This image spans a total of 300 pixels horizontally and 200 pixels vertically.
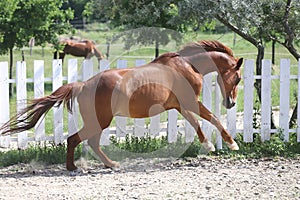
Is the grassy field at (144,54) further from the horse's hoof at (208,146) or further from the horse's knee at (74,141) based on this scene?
the horse's hoof at (208,146)

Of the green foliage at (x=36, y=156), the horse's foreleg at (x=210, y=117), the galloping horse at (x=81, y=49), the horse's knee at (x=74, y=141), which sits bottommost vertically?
the green foliage at (x=36, y=156)

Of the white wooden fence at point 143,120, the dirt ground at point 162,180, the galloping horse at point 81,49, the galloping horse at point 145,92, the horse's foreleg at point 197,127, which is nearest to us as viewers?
the dirt ground at point 162,180

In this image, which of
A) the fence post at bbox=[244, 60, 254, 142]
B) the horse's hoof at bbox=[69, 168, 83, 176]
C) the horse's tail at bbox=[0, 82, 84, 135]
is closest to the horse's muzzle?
the fence post at bbox=[244, 60, 254, 142]

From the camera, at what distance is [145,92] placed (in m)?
6.82

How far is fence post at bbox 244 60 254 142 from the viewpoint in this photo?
25.7ft

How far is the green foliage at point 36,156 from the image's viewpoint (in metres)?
7.30

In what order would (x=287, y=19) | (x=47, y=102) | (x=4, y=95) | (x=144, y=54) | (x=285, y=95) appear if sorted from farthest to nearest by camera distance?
1. (x=144, y=54)
2. (x=287, y=19)
3. (x=285, y=95)
4. (x=4, y=95)
5. (x=47, y=102)

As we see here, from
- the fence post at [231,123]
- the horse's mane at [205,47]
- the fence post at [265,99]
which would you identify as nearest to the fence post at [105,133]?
the horse's mane at [205,47]

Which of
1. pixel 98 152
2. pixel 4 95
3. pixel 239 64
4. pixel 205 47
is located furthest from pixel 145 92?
pixel 4 95

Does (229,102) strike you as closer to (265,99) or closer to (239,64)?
(239,64)

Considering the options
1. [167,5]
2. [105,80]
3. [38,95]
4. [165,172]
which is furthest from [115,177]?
[167,5]

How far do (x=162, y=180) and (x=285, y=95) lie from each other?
8.72ft

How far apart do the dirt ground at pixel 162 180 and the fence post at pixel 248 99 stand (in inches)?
24.9

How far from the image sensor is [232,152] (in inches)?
304
